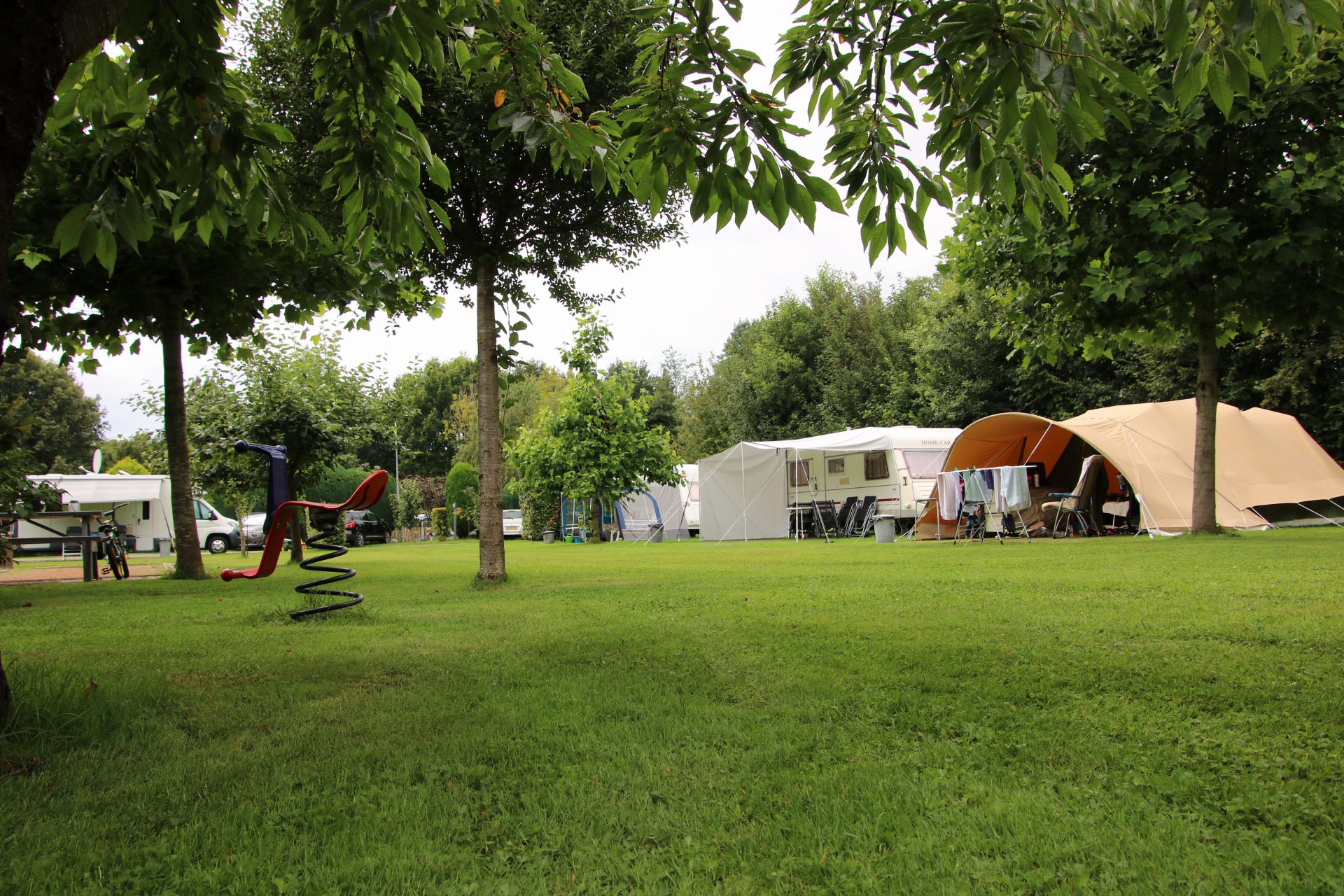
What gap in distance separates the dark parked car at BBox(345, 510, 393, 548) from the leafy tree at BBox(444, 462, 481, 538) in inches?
109

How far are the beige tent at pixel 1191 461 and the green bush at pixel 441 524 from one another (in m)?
21.4

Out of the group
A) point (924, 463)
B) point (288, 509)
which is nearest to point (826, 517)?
point (924, 463)

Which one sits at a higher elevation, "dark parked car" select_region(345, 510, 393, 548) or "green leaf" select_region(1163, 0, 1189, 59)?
"green leaf" select_region(1163, 0, 1189, 59)

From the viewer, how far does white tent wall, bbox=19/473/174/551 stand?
20772 mm

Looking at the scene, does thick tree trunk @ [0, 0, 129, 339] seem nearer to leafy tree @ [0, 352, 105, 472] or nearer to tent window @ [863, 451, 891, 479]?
tent window @ [863, 451, 891, 479]

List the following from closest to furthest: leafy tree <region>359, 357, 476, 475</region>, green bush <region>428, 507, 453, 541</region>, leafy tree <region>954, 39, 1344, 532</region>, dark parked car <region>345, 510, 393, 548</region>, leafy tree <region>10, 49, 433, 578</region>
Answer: leafy tree <region>10, 49, 433, 578</region> → leafy tree <region>954, 39, 1344, 532</region> → dark parked car <region>345, 510, 393, 548</region> → green bush <region>428, 507, 453, 541</region> → leafy tree <region>359, 357, 476, 475</region>

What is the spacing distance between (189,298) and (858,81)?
24.9 ft

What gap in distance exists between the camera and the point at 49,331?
712 centimetres

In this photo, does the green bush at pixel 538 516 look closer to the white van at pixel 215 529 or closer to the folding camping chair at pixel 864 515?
the white van at pixel 215 529

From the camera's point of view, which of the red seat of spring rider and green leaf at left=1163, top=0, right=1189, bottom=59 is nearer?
green leaf at left=1163, top=0, right=1189, bottom=59

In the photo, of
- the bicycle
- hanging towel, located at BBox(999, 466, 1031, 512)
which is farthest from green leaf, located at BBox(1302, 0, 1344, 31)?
the bicycle

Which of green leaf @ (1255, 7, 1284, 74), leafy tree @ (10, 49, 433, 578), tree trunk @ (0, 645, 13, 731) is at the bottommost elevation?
tree trunk @ (0, 645, 13, 731)

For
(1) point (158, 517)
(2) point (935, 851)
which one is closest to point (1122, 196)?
(2) point (935, 851)

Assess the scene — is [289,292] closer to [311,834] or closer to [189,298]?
[189,298]
